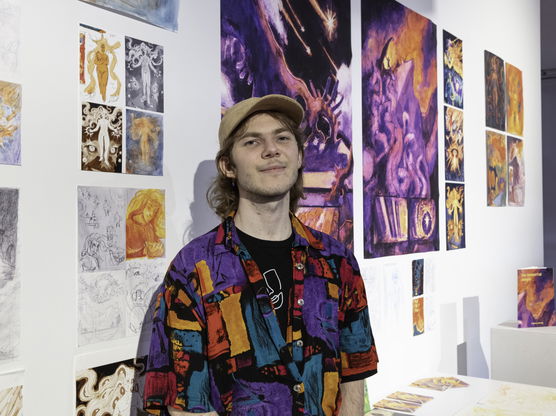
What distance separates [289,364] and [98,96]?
0.78m

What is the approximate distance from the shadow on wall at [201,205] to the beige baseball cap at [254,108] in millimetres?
185

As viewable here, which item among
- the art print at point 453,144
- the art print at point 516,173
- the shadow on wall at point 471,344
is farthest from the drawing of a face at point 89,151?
the art print at point 516,173

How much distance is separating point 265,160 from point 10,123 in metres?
0.58

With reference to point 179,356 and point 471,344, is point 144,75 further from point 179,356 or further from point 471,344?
point 471,344

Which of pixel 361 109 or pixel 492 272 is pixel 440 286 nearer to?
pixel 492 272

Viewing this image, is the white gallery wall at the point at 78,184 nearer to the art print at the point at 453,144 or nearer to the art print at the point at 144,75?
the art print at the point at 144,75

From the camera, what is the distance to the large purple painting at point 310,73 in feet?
6.23

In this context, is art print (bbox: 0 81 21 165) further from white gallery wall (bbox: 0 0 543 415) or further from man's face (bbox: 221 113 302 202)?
man's face (bbox: 221 113 302 202)

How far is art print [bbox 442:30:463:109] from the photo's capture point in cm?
310

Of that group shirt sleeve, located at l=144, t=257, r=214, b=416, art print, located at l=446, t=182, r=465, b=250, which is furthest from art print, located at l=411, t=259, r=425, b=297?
shirt sleeve, located at l=144, t=257, r=214, b=416

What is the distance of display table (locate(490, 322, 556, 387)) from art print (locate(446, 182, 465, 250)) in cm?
54

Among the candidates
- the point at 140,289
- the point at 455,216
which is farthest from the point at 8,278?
the point at 455,216

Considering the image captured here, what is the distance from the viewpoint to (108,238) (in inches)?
60.1

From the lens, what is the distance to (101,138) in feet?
4.94
